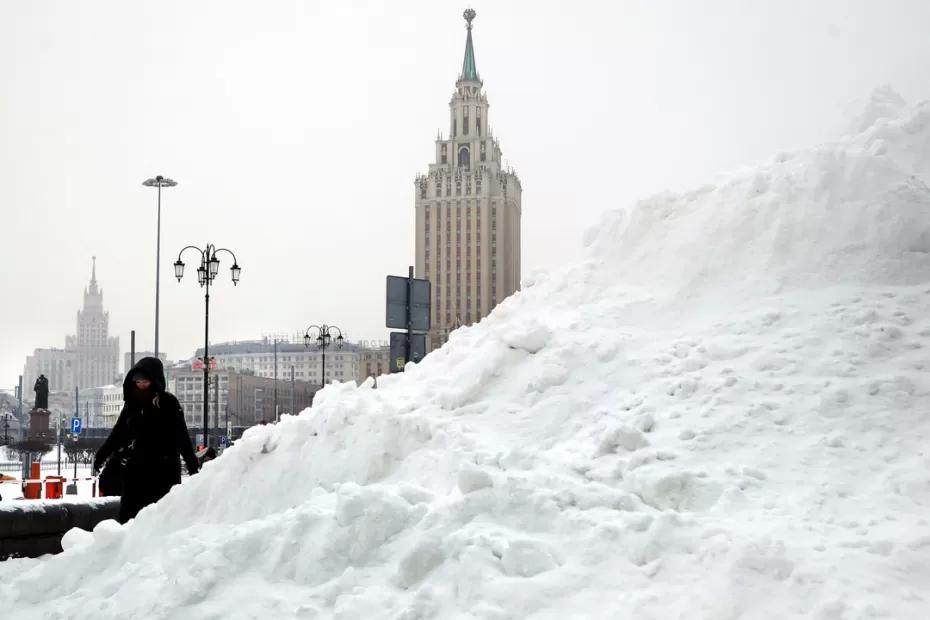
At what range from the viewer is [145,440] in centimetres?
731

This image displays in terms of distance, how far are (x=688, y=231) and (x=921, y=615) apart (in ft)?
18.3

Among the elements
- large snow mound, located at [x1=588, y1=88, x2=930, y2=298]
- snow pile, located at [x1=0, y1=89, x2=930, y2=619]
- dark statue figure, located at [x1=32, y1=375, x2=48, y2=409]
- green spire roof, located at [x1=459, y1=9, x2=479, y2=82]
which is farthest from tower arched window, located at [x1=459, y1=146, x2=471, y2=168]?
snow pile, located at [x1=0, y1=89, x2=930, y2=619]

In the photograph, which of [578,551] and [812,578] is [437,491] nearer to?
[578,551]

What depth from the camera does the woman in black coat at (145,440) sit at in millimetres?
7305

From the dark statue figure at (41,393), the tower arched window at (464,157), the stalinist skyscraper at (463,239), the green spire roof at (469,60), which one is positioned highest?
the green spire roof at (469,60)

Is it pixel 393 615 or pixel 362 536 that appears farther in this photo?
pixel 362 536

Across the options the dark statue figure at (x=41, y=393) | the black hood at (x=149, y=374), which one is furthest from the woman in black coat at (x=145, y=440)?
the dark statue figure at (x=41, y=393)

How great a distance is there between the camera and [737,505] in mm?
5000

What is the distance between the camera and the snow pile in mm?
4359

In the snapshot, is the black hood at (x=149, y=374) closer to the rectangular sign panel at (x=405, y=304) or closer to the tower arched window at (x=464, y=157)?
the rectangular sign panel at (x=405, y=304)

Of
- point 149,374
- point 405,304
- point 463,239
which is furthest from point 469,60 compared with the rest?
point 149,374

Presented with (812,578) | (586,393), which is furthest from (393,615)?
(586,393)

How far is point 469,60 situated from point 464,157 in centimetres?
1538

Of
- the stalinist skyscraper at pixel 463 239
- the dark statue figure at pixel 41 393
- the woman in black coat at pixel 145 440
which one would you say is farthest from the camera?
the stalinist skyscraper at pixel 463 239
